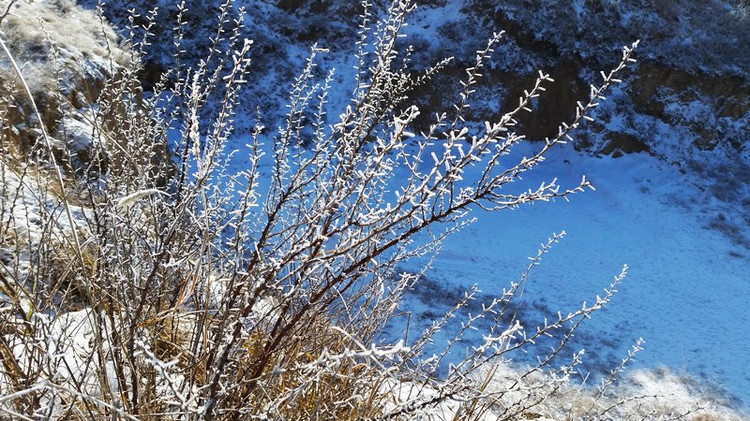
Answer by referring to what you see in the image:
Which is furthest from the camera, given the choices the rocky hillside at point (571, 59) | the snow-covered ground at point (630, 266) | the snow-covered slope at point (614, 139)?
the rocky hillside at point (571, 59)

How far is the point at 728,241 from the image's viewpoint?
25.7ft

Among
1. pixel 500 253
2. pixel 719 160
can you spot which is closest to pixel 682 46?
pixel 719 160

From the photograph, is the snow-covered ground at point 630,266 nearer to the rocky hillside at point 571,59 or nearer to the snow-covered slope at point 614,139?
the snow-covered slope at point 614,139

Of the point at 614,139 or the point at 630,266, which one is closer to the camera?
the point at 630,266

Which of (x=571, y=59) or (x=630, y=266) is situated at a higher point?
(x=571, y=59)

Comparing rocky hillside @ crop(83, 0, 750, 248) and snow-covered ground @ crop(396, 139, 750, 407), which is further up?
rocky hillside @ crop(83, 0, 750, 248)

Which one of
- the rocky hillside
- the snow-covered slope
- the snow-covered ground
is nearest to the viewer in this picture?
the snow-covered ground

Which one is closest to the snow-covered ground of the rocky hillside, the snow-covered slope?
the snow-covered slope

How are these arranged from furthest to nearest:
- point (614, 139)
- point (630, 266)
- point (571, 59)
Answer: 1. point (571, 59)
2. point (614, 139)
3. point (630, 266)

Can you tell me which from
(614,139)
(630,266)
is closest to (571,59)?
(614,139)

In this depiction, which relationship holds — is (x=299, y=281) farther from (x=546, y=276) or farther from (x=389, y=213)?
(x=546, y=276)

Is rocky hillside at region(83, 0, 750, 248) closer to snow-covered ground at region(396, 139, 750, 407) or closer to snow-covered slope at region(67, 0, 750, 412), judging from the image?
snow-covered slope at region(67, 0, 750, 412)

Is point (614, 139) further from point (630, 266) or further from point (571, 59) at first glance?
point (630, 266)

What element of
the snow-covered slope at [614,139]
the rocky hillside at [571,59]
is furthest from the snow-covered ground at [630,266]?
the rocky hillside at [571,59]
